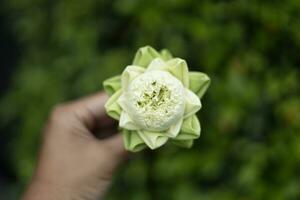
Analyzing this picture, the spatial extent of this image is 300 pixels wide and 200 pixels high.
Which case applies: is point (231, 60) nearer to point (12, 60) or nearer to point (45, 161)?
point (45, 161)

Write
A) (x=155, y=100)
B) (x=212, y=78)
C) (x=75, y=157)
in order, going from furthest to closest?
(x=212, y=78) < (x=75, y=157) < (x=155, y=100)

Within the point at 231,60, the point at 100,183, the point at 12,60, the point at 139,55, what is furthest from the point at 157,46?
the point at 12,60

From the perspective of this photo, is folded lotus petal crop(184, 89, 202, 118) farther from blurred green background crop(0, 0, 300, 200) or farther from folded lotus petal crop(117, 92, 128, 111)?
blurred green background crop(0, 0, 300, 200)

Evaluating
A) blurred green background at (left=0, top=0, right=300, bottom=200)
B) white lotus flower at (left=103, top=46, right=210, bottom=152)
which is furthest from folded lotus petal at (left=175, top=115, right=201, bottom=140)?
blurred green background at (left=0, top=0, right=300, bottom=200)

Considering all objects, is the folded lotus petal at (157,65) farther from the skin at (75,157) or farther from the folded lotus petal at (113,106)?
the skin at (75,157)

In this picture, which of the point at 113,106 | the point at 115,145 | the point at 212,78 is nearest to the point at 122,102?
the point at 113,106

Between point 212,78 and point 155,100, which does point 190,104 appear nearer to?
point 155,100

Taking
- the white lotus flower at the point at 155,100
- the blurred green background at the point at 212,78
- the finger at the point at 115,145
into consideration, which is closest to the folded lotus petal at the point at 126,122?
the white lotus flower at the point at 155,100
